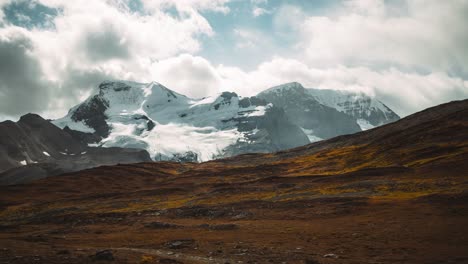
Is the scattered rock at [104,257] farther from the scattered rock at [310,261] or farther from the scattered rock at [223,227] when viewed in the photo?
the scattered rock at [223,227]

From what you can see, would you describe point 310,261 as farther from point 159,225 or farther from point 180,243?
point 159,225

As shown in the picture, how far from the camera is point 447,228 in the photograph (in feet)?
113

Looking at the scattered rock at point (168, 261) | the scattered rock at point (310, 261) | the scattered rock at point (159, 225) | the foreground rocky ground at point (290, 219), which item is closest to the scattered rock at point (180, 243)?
the foreground rocky ground at point (290, 219)

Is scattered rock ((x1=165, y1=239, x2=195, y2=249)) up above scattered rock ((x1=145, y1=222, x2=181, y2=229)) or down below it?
below

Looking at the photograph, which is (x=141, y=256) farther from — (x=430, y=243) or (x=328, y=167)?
(x=328, y=167)

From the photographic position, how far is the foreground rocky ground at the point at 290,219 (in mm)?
30094

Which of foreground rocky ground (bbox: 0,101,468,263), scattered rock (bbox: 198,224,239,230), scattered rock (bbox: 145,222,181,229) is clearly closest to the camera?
foreground rocky ground (bbox: 0,101,468,263)

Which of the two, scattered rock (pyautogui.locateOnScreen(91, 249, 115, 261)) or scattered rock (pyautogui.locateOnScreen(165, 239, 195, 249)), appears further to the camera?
scattered rock (pyautogui.locateOnScreen(165, 239, 195, 249))

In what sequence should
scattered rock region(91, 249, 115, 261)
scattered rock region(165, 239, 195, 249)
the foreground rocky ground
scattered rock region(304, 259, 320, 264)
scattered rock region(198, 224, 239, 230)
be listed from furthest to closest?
scattered rock region(198, 224, 239, 230)
scattered rock region(165, 239, 195, 249)
the foreground rocky ground
scattered rock region(304, 259, 320, 264)
scattered rock region(91, 249, 115, 261)

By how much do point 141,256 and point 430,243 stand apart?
2102 cm

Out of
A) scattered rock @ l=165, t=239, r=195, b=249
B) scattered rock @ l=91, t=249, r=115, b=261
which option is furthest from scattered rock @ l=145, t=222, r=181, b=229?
scattered rock @ l=91, t=249, r=115, b=261

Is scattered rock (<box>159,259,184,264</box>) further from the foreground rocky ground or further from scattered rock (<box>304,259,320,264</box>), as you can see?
scattered rock (<box>304,259,320,264</box>)

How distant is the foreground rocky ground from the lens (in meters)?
30.1

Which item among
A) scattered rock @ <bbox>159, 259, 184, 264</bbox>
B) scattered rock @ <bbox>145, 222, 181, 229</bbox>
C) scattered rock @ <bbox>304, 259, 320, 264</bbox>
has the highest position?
scattered rock @ <bbox>145, 222, 181, 229</bbox>
